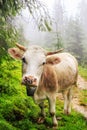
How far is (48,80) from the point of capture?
8.37 metres

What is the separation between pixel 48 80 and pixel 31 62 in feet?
4.42

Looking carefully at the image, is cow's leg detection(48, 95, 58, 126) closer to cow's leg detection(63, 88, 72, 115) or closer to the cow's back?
the cow's back

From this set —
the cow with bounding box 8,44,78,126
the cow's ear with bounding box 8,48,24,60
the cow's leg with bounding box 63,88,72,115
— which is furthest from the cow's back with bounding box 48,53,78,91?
the cow's ear with bounding box 8,48,24,60

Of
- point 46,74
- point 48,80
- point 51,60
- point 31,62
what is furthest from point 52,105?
point 31,62

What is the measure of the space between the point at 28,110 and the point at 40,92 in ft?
4.55

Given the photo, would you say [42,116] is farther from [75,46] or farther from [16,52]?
[75,46]

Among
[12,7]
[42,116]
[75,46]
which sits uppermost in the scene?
[12,7]

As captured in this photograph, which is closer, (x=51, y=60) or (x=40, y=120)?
(x=51, y=60)

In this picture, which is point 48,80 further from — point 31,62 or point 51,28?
point 51,28

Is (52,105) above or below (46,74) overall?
below

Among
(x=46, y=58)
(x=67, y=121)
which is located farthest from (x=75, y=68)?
(x=46, y=58)

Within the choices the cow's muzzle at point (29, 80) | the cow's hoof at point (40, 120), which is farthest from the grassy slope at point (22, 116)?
the cow's muzzle at point (29, 80)

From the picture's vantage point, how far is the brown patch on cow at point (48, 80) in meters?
8.31

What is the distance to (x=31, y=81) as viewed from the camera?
22.7 feet
